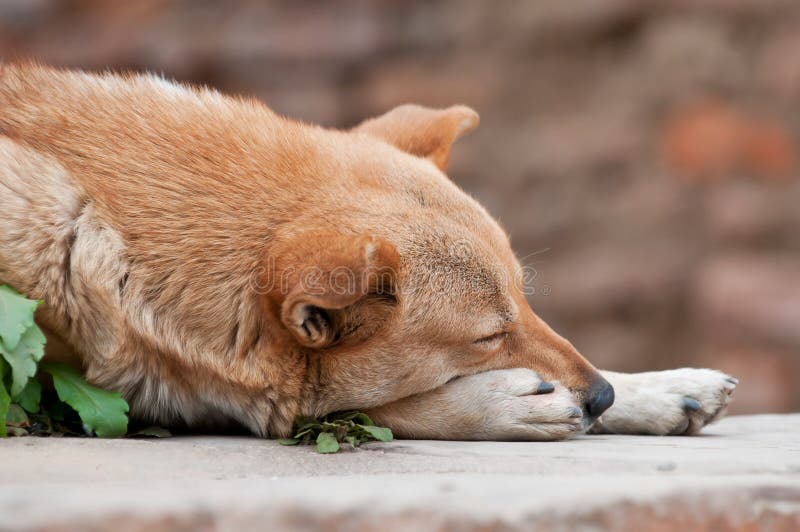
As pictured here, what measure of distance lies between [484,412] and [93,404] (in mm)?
1408

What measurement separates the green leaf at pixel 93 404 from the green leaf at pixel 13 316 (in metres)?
0.25

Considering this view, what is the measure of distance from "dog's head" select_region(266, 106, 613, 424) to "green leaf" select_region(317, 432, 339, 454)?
194mm

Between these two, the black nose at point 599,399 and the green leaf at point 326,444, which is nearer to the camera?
the green leaf at point 326,444

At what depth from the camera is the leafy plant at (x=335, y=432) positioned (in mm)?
3399

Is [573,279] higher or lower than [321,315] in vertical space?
higher

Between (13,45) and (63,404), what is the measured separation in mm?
7441

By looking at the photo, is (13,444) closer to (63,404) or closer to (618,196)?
(63,404)

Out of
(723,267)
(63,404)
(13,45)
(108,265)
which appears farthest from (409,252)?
(13,45)

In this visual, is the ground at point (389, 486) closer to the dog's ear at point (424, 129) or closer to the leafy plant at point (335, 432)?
the leafy plant at point (335, 432)

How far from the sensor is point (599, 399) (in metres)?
3.84

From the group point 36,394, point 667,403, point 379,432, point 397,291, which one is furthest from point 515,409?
point 36,394

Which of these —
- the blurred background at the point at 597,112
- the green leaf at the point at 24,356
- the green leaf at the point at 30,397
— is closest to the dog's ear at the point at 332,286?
the green leaf at the point at 24,356

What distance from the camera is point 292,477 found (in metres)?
2.77

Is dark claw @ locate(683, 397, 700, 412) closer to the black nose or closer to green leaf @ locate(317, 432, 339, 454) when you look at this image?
the black nose
